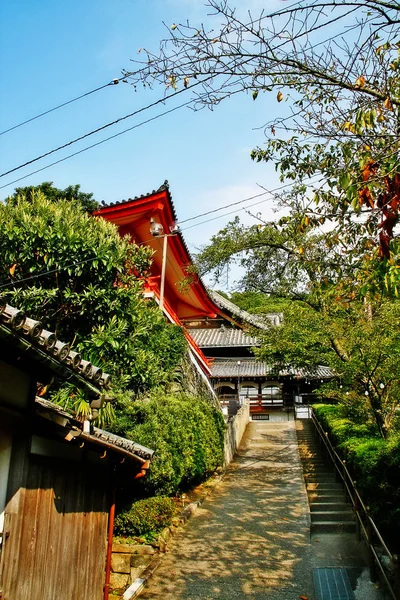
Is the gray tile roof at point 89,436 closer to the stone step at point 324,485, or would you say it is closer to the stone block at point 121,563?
the stone block at point 121,563

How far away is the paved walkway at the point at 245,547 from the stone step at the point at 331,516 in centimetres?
27

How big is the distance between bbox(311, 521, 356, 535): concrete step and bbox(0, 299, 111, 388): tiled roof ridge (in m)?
7.29

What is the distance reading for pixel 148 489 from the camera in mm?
9391

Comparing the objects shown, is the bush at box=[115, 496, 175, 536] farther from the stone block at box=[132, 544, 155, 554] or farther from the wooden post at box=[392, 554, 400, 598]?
the wooden post at box=[392, 554, 400, 598]

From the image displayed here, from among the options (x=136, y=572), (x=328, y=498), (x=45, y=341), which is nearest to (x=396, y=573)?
(x=136, y=572)

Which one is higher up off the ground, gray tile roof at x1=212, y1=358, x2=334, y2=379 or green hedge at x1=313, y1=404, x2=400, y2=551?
gray tile roof at x1=212, y1=358, x2=334, y2=379

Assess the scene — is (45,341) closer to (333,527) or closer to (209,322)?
(333,527)

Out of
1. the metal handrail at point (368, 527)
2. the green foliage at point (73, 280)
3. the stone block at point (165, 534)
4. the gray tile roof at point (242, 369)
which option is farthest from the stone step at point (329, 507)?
the gray tile roof at point (242, 369)

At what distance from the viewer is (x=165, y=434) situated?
9.93 m

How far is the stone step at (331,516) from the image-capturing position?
10.4 meters

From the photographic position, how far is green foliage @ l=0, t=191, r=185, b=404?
9031 millimetres

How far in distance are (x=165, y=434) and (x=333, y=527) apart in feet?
12.9

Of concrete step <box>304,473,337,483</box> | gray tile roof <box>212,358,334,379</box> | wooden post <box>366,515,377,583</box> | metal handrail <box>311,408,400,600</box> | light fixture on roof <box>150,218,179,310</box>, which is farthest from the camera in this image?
gray tile roof <box>212,358,334,379</box>

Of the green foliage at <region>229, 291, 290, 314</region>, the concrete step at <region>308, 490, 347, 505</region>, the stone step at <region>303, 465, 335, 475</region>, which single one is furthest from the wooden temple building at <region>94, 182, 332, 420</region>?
the green foliage at <region>229, 291, 290, 314</region>
